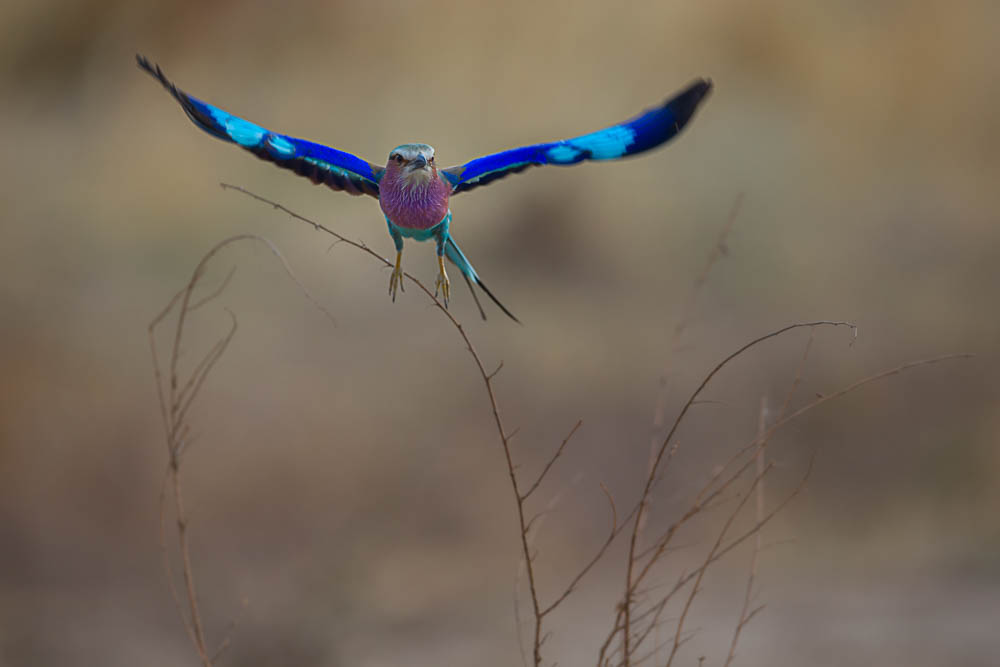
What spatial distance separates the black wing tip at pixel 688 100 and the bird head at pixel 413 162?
0.49ft

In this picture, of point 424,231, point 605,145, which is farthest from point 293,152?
point 605,145

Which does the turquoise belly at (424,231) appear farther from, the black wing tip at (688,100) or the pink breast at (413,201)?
the black wing tip at (688,100)

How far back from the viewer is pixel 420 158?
0.56m

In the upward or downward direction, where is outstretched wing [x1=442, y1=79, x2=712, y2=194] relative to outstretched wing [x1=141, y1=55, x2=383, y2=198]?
downward

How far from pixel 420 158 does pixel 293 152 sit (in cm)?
12

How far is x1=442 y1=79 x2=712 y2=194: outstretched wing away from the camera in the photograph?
21.1 inches

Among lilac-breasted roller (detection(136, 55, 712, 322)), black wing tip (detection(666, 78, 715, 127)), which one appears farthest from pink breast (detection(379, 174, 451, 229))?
black wing tip (detection(666, 78, 715, 127))

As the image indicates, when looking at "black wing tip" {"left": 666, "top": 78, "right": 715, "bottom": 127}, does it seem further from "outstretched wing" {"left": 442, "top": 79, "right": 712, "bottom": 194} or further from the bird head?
the bird head

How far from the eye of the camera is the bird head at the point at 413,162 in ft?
1.85

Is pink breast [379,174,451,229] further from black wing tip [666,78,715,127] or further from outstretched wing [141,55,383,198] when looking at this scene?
black wing tip [666,78,715,127]

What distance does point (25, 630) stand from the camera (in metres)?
2.61

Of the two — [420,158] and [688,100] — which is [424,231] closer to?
[420,158]

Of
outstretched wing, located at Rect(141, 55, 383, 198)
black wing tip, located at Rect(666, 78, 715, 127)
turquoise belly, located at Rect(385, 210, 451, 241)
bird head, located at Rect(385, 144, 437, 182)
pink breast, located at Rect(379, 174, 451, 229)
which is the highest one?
outstretched wing, located at Rect(141, 55, 383, 198)

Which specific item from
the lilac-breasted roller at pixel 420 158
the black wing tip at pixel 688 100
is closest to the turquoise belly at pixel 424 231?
the lilac-breasted roller at pixel 420 158
